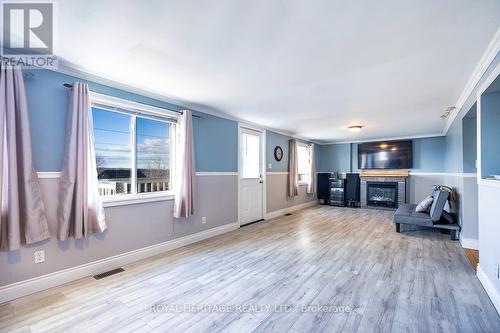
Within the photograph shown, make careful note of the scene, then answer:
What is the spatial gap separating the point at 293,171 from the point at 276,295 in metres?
4.42

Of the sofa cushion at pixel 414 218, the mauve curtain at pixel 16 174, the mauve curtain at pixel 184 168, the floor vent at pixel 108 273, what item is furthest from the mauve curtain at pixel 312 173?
the mauve curtain at pixel 16 174

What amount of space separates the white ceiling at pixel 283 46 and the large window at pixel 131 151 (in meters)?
0.47

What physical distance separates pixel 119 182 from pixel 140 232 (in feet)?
2.35

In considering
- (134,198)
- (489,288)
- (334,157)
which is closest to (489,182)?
(489,288)

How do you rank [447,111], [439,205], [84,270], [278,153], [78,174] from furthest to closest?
[278,153]
[447,111]
[439,205]
[84,270]
[78,174]

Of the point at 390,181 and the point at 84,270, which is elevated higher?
the point at 390,181

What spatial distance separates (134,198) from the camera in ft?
9.86

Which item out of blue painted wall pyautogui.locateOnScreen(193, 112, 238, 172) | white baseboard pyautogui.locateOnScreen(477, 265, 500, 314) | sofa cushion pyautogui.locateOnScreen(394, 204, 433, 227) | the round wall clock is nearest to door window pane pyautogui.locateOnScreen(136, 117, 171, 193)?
blue painted wall pyautogui.locateOnScreen(193, 112, 238, 172)

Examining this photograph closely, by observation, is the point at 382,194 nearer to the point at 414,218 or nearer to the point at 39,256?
the point at 414,218

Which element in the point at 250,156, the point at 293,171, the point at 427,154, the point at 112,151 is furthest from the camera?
the point at 427,154

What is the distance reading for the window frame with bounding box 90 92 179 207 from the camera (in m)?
2.75

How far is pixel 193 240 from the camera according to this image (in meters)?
3.77

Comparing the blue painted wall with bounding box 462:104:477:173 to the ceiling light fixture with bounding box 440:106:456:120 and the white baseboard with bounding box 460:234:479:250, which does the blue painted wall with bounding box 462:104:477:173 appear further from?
the white baseboard with bounding box 460:234:479:250

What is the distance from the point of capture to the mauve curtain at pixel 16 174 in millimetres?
1993
